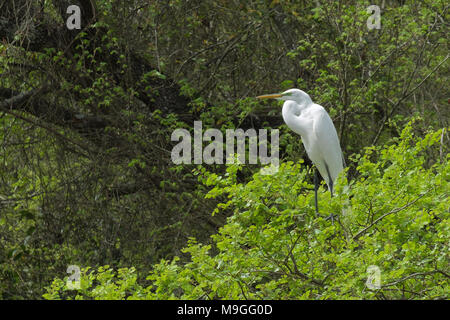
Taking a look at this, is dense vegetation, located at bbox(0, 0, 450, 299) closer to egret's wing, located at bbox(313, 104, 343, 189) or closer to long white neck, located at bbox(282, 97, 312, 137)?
egret's wing, located at bbox(313, 104, 343, 189)

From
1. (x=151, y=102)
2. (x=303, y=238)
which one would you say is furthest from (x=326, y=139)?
(x=151, y=102)

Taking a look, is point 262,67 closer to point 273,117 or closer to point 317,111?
point 273,117

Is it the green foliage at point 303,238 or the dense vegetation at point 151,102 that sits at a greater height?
the dense vegetation at point 151,102

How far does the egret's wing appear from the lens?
3.22m

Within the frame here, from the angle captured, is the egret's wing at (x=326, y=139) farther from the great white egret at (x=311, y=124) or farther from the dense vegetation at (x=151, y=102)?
the dense vegetation at (x=151, y=102)

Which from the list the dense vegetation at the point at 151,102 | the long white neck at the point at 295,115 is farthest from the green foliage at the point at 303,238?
the dense vegetation at the point at 151,102

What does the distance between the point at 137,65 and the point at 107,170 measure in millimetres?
821

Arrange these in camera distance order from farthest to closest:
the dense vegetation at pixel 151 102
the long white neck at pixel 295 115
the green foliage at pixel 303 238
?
the dense vegetation at pixel 151 102 < the long white neck at pixel 295 115 < the green foliage at pixel 303 238

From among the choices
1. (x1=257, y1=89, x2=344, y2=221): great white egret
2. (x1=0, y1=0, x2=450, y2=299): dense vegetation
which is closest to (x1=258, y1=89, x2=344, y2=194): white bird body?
(x1=257, y1=89, x2=344, y2=221): great white egret

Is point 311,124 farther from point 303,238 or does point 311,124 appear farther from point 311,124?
point 303,238

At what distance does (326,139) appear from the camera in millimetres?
3246

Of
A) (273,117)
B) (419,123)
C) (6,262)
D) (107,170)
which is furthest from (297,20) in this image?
(6,262)

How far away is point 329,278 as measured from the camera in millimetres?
2418

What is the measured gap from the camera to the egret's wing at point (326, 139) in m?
3.22
